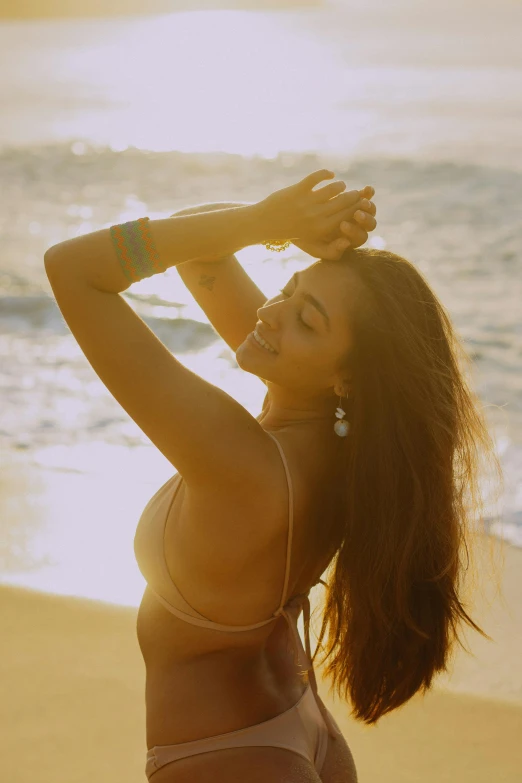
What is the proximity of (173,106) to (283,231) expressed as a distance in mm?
30726

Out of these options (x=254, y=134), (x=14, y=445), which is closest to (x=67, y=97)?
(x=254, y=134)

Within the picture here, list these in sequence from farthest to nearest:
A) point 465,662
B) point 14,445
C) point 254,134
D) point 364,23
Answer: point 364,23 → point 254,134 → point 14,445 → point 465,662

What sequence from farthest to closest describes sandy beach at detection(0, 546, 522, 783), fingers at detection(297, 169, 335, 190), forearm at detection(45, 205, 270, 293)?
sandy beach at detection(0, 546, 522, 783), fingers at detection(297, 169, 335, 190), forearm at detection(45, 205, 270, 293)

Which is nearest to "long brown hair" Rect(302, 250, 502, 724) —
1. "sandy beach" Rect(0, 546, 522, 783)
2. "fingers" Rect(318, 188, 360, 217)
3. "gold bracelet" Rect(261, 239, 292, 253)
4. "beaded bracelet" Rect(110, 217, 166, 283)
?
"fingers" Rect(318, 188, 360, 217)

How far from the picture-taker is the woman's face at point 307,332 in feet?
8.21

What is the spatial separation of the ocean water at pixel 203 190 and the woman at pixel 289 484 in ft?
2.14

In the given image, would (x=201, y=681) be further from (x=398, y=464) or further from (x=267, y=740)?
(x=398, y=464)

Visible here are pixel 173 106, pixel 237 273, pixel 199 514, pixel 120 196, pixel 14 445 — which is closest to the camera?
pixel 199 514

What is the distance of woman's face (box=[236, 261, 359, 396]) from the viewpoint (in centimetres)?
250

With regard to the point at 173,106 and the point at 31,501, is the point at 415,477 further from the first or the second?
the point at 173,106

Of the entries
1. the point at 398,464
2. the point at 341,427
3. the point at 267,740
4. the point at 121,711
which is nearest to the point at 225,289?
the point at 341,427

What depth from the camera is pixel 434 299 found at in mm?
2545

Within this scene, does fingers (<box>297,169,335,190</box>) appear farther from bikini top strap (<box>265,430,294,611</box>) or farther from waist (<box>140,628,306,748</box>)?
waist (<box>140,628,306,748</box>)

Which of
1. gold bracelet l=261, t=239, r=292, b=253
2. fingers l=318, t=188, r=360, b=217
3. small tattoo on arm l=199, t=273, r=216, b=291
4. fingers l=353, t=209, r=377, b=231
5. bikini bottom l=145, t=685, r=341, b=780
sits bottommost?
bikini bottom l=145, t=685, r=341, b=780
